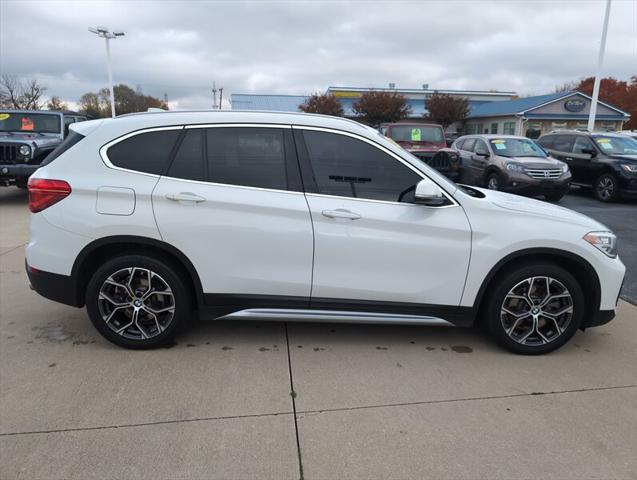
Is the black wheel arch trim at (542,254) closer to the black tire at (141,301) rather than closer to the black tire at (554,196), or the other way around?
the black tire at (141,301)

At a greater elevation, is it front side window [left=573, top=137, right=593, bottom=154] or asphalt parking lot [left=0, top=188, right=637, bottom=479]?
front side window [left=573, top=137, right=593, bottom=154]

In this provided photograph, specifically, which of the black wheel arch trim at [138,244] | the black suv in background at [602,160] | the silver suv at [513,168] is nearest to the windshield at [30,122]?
the black wheel arch trim at [138,244]

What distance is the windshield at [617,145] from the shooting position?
11.5 metres

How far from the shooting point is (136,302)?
3.47 meters

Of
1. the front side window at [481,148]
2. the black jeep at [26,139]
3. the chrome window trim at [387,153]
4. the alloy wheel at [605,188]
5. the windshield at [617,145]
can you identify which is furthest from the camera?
the front side window at [481,148]

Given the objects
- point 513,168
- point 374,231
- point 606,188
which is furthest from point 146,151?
point 606,188

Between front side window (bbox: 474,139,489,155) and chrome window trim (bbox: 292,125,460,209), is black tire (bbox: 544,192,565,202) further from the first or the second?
chrome window trim (bbox: 292,125,460,209)

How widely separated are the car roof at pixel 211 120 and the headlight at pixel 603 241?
1860mm

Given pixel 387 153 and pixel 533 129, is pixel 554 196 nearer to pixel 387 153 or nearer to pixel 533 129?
pixel 387 153

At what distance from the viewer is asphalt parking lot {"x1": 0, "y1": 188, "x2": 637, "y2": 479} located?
7.86 ft

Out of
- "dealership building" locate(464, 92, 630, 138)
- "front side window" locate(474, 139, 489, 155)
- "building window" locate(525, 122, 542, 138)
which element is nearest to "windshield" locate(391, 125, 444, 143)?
"front side window" locate(474, 139, 489, 155)

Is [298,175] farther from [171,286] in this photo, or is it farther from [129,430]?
[129,430]

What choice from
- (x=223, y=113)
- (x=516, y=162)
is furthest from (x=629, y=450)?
(x=516, y=162)

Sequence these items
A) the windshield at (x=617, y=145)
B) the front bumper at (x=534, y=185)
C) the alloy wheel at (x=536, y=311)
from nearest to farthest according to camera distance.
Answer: the alloy wheel at (x=536, y=311) → the front bumper at (x=534, y=185) → the windshield at (x=617, y=145)
